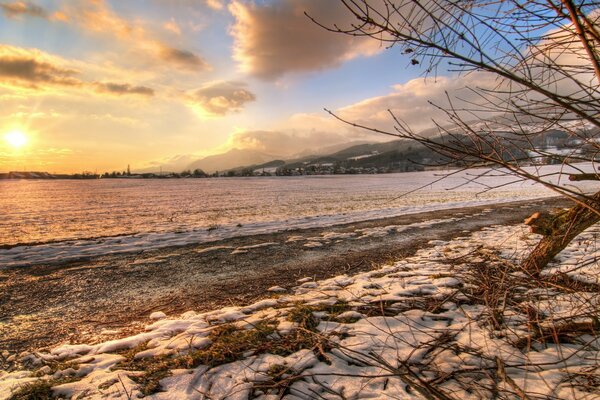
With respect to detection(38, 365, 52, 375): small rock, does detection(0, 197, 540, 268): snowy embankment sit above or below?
below

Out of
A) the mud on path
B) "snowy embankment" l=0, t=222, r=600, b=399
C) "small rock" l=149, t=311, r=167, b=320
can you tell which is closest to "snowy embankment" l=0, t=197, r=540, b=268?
the mud on path

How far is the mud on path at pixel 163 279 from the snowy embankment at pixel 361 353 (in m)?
0.99

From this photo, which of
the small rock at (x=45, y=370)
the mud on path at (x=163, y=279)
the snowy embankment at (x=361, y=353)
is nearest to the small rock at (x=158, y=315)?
the mud on path at (x=163, y=279)

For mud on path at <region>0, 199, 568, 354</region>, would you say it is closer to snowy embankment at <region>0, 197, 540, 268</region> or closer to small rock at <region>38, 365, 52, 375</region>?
snowy embankment at <region>0, 197, 540, 268</region>

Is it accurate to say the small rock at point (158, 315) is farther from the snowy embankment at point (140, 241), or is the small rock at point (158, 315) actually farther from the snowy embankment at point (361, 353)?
the snowy embankment at point (140, 241)

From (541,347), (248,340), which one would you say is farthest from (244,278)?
(541,347)

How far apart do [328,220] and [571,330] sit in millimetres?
11789

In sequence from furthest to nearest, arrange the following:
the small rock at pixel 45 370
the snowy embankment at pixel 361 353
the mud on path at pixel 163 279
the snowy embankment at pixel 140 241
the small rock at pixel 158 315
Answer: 1. the snowy embankment at pixel 140 241
2. the small rock at pixel 158 315
3. the mud on path at pixel 163 279
4. the small rock at pixel 45 370
5. the snowy embankment at pixel 361 353

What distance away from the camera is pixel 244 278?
6625 mm

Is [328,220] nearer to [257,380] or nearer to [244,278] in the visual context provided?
[244,278]

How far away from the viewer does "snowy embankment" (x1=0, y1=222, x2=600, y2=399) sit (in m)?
2.33

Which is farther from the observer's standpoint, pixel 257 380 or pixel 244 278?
pixel 244 278

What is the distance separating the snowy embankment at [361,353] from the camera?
7.65 ft

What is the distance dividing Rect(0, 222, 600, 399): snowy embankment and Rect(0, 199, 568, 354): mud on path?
994mm
